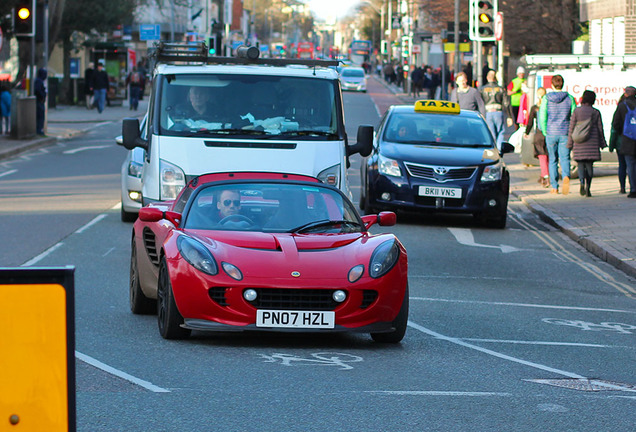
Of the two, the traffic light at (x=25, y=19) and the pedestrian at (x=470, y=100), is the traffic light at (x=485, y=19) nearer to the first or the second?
the pedestrian at (x=470, y=100)

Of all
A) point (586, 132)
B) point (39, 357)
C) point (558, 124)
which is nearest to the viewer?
point (39, 357)

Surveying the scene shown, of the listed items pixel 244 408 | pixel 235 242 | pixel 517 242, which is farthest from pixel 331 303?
pixel 517 242

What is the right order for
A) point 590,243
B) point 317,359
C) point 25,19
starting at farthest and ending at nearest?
point 25,19, point 590,243, point 317,359

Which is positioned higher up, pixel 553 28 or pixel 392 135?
pixel 553 28

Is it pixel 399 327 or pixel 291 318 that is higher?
pixel 291 318

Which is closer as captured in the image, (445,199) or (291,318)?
(291,318)

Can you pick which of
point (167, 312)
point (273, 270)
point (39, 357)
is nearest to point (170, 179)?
point (167, 312)

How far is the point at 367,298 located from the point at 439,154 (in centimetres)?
933

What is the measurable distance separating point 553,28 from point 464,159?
3533 centimetres

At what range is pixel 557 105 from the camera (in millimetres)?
21344

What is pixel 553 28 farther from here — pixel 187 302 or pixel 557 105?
pixel 187 302

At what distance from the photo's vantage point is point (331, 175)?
13008mm

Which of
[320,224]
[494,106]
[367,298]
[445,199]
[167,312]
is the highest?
[494,106]

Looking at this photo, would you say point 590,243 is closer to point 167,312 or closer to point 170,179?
point 170,179
